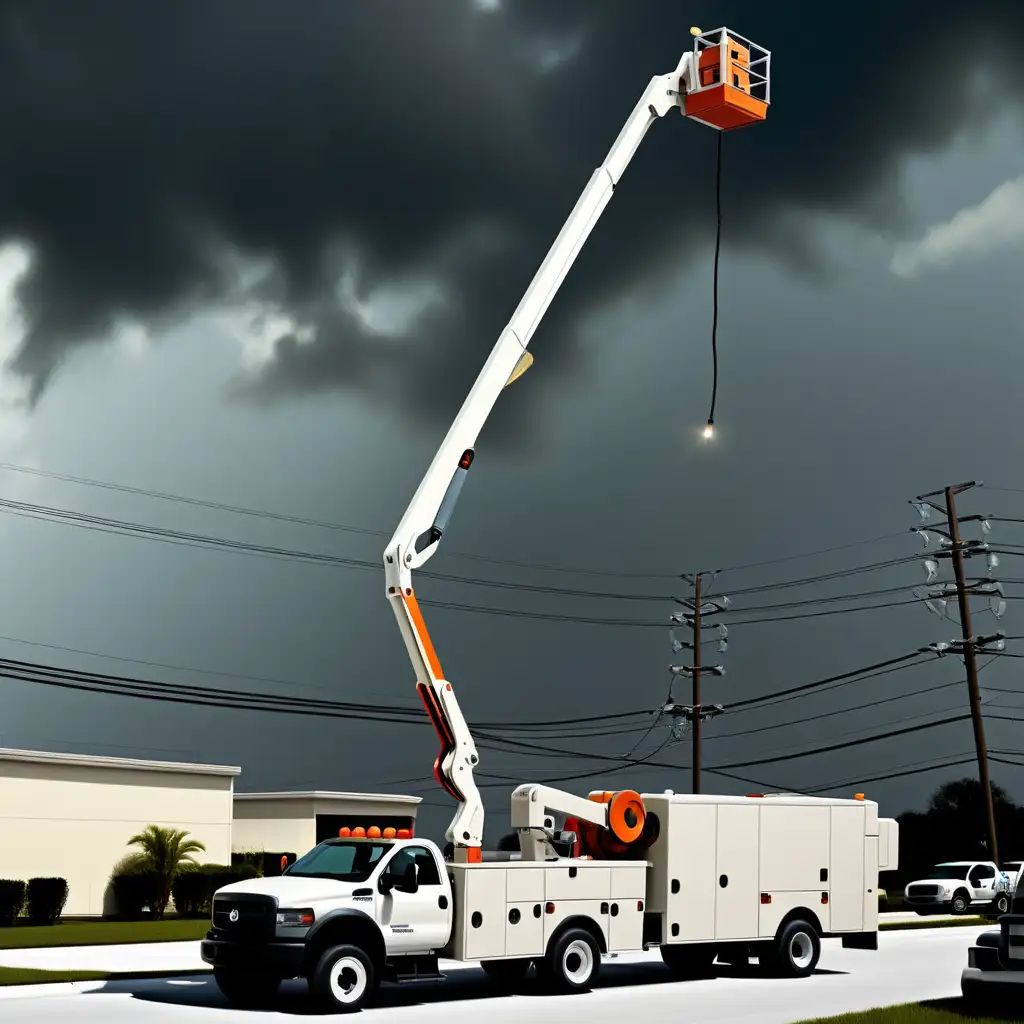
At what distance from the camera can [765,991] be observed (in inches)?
858

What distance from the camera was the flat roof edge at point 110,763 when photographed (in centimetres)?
4397

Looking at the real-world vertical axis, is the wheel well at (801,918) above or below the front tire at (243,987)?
above

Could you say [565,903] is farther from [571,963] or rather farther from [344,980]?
[344,980]

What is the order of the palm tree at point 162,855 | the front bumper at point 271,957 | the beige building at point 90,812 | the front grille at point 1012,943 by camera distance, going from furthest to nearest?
1. the palm tree at point 162,855
2. the beige building at point 90,812
3. the front bumper at point 271,957
4. the front grille at point 1012,943

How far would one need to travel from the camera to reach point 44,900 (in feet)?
137

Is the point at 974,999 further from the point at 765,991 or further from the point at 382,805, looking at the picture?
the point at 382,805

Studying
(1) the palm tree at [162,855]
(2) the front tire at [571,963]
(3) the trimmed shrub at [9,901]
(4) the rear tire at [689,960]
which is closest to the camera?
(2) the front tire at [571,963]

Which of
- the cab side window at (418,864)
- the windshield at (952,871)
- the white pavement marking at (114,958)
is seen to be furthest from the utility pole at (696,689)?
the cab side window at (418,864)

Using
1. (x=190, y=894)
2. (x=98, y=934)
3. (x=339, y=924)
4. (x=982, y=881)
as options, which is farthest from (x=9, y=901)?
(x=982, y=881)

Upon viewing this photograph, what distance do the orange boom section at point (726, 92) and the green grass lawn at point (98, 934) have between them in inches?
802

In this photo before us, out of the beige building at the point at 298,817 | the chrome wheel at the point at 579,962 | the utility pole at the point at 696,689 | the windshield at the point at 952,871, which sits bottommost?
the chrome wheel at the point at 579,962

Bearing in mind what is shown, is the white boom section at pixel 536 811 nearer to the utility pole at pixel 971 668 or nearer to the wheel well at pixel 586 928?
the wheel well at pixel 586 928

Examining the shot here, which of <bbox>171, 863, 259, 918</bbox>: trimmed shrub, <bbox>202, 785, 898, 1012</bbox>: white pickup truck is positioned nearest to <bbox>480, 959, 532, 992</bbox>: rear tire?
<bbox>202, 785, 898, 1012</bbox>: white pickup truck

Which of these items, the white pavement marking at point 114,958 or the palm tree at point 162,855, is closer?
the white pavement marking at point 114,958
